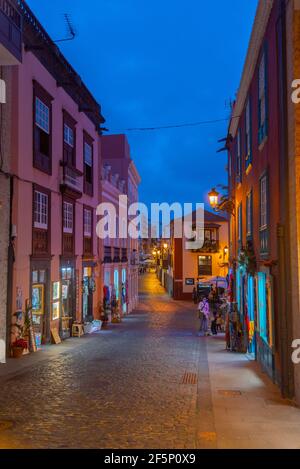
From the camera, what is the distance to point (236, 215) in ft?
69.6

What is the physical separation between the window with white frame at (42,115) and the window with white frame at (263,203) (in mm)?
8559

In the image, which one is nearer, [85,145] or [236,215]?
[236,215]

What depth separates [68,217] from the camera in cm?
2102

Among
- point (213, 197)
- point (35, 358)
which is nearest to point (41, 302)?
point (35, 358)

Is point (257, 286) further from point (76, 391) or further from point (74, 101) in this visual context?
point (74, 101)

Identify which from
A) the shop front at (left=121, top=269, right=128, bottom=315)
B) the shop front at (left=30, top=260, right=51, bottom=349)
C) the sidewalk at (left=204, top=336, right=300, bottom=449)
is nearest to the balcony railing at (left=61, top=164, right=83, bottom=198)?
the shop front at (left=30, top=260, right=51, bottom=349)

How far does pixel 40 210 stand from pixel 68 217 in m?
3.59

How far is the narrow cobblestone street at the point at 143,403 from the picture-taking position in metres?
7.27

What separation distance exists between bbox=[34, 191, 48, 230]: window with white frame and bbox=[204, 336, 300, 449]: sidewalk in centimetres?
796

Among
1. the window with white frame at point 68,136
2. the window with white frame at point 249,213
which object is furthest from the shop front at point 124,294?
the window with white frame at point 249,213

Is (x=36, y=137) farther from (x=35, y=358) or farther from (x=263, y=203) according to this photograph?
(x=263, y=203)

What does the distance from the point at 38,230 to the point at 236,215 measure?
28.8 ft

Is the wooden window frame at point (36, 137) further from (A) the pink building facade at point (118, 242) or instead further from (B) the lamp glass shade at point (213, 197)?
(A) the pink building facade at point (118, 242)

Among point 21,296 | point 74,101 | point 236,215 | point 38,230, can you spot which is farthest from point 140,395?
point 74,101
